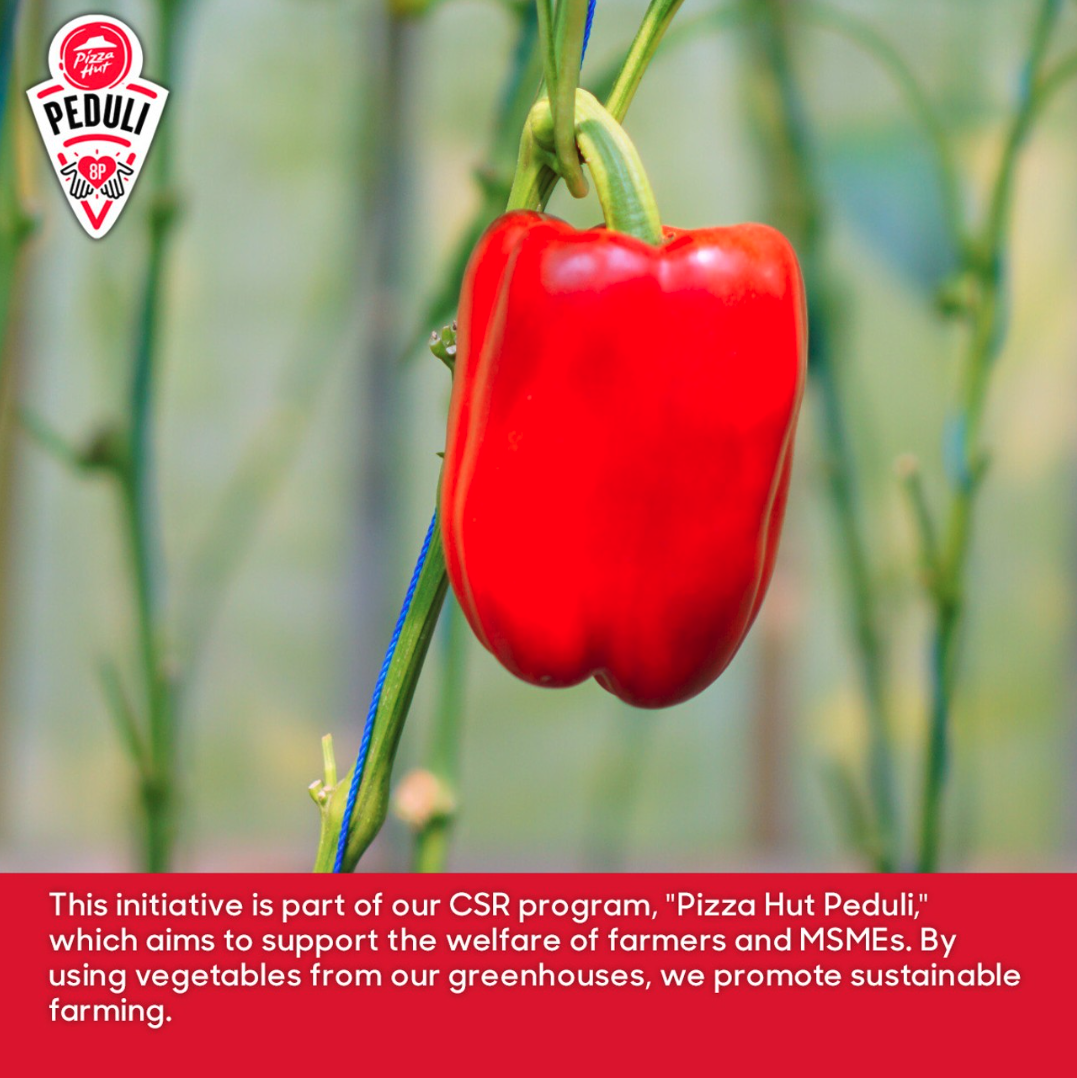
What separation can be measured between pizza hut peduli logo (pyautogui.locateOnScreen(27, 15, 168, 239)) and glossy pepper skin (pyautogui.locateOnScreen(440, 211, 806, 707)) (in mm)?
199

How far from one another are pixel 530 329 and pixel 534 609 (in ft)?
0.21

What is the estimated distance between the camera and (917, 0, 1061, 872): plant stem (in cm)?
51

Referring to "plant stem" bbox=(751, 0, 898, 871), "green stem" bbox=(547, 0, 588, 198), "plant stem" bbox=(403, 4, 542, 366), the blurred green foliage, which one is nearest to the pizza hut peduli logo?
"plant stem" bbox=(403, 4, 542, 366)

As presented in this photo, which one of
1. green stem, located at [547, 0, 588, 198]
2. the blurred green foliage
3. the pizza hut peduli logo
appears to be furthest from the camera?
the blurred green foliage

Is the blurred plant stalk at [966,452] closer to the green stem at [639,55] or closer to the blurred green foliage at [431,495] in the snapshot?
the green stem at [639,55]

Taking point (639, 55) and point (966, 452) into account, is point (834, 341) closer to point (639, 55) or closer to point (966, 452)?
point (966, 452)

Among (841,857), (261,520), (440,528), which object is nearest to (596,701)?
(841,857)

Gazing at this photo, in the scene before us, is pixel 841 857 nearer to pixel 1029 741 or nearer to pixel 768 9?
pixel 1029 741

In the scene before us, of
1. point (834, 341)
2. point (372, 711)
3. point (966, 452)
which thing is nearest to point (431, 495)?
point (834, 341)

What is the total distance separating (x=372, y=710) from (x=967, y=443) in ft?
1.13

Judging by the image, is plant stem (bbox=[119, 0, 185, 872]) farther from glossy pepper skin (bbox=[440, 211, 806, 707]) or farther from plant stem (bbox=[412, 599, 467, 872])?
glossy pepper skin (bbox=[440, 211, 806, 707])
